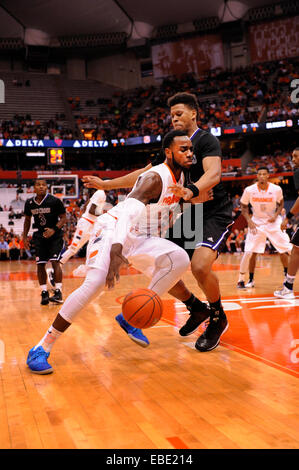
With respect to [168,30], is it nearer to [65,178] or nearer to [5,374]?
[65,178]

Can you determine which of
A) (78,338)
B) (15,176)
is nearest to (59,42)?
(15,176)

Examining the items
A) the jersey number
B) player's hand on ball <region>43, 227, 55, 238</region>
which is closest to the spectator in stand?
the jersey number

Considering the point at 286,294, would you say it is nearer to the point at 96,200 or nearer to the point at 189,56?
the point at 96,200

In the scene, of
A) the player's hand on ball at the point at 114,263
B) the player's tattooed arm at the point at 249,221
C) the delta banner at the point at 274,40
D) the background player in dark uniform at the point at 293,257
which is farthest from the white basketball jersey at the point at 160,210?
the delta banner at the point at 274,40

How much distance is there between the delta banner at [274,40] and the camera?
3272cm

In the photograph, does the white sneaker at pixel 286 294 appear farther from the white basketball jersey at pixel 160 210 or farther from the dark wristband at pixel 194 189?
the dark wristband at pixel 194 189

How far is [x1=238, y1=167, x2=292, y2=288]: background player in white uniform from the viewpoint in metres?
7.96

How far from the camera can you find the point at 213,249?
13.1 ft

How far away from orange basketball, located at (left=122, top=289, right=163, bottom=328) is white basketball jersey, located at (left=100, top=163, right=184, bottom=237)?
523 millimetres

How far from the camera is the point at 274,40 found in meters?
33.5

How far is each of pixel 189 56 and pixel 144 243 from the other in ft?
117

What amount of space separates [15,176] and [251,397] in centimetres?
2793

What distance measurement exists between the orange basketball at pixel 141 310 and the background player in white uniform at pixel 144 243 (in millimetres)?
258
